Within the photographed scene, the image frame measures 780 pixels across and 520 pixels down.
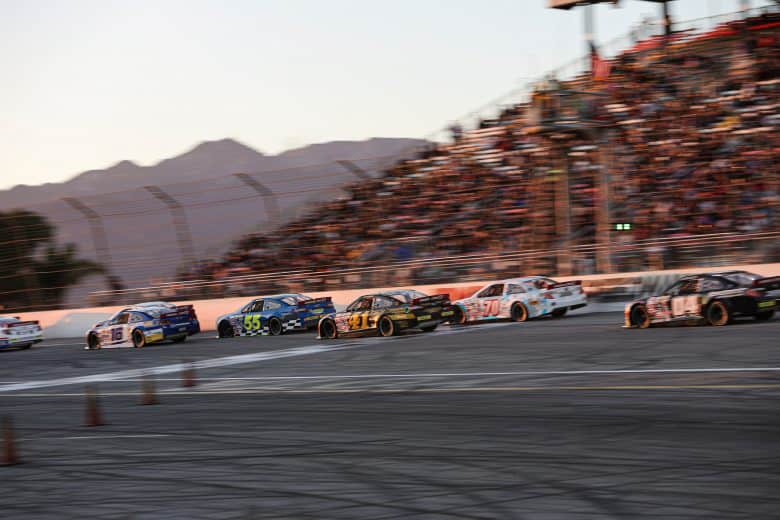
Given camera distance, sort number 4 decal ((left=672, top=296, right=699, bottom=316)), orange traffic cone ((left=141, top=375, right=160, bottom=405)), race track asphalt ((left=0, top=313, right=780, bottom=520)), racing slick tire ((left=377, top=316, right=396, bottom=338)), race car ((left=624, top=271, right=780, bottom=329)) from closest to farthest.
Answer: race track asphalt ((left=0, top=313, right=780, bottom=520))
orange traffic cone ((left=141, top=375, right=160, bottom=405))
race car ((left=624, top=271, right=780, bottom=329))
number 4 decal ((left=672, top=296, right=699, bottom=316))
racing slick tire ((left=377, top=316, right=396, bottom=338))

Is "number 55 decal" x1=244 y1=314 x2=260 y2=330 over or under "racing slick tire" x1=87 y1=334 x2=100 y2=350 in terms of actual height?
over

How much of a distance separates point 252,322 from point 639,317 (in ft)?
35.5

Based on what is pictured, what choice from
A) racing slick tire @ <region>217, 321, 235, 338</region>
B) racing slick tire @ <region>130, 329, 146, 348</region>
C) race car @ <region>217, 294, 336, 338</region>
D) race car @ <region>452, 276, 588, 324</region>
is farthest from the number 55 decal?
race car @ <region>452, 276, 588, 324</region>

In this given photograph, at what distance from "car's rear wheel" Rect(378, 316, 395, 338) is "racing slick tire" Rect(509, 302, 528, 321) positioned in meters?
2.79

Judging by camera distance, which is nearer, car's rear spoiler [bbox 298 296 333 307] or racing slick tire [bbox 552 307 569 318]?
racing slick tire [bbox 552 307 569 318]

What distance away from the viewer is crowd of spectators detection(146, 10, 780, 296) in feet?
75.7

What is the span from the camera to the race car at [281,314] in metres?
25.1

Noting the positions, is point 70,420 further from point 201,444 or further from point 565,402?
point 565,402

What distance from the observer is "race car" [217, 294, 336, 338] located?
25.1 metres

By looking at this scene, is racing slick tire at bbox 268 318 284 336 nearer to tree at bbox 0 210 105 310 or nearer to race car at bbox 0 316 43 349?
race car at bbox 0 316 43 349

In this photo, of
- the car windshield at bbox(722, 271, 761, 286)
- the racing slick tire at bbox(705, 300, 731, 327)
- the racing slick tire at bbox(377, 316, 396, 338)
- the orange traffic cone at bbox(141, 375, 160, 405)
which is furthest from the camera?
the racing slick tire at bbox(377, 316, 396, 338)

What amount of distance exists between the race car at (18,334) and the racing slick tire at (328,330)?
37.6 ft

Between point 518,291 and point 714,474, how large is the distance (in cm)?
1612

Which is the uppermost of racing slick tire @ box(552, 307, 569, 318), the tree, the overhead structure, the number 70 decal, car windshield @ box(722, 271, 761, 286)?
the overhead structure
